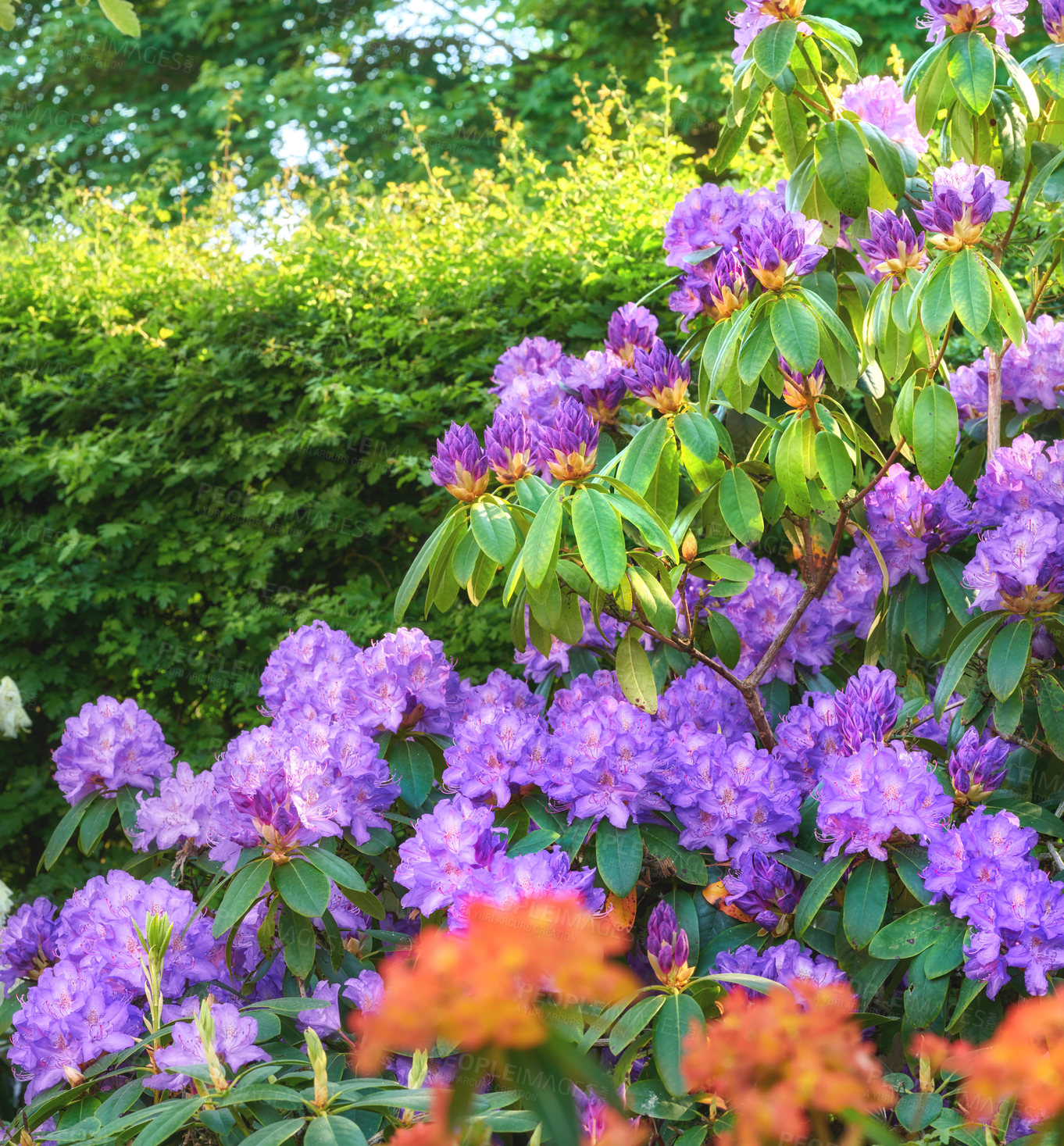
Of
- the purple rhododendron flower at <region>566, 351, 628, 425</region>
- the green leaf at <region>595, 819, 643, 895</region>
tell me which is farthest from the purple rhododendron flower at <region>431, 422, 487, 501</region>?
the green leaf at <region>595, 819, 643, 895</region>

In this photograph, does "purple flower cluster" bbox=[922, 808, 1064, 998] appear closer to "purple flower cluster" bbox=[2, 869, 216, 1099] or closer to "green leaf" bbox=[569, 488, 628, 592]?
"green leaf" bbox=[569, 488, 628, 592]

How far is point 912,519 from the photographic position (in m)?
2.10

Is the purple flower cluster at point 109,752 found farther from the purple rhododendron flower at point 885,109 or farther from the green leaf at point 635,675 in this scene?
the purple rhododendron flower at point 885,109

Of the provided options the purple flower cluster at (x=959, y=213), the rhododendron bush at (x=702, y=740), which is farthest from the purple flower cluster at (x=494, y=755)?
the purple flower cluster at (x=959, y=213)

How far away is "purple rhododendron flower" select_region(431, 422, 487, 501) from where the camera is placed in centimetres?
178

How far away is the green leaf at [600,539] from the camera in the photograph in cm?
156

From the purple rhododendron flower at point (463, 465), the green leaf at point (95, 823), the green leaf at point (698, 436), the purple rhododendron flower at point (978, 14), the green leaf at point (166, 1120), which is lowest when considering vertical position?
the green leaf at point (95, 823)

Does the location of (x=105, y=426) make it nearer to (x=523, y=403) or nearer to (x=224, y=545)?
(x=224, y=545)

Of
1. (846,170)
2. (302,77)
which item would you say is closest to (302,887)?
(846,170)

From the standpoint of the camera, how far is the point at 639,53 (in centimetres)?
→ 909

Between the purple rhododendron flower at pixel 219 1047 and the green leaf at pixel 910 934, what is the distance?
0.88 metres

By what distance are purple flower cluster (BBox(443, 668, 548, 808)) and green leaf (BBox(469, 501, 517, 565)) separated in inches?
11.6

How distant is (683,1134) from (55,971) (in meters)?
0.95

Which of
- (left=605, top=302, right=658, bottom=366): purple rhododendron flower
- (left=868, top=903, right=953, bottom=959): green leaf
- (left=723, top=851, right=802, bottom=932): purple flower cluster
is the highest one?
(left=605, top=302, right=658, bottom=366): purple rhododendron flower
